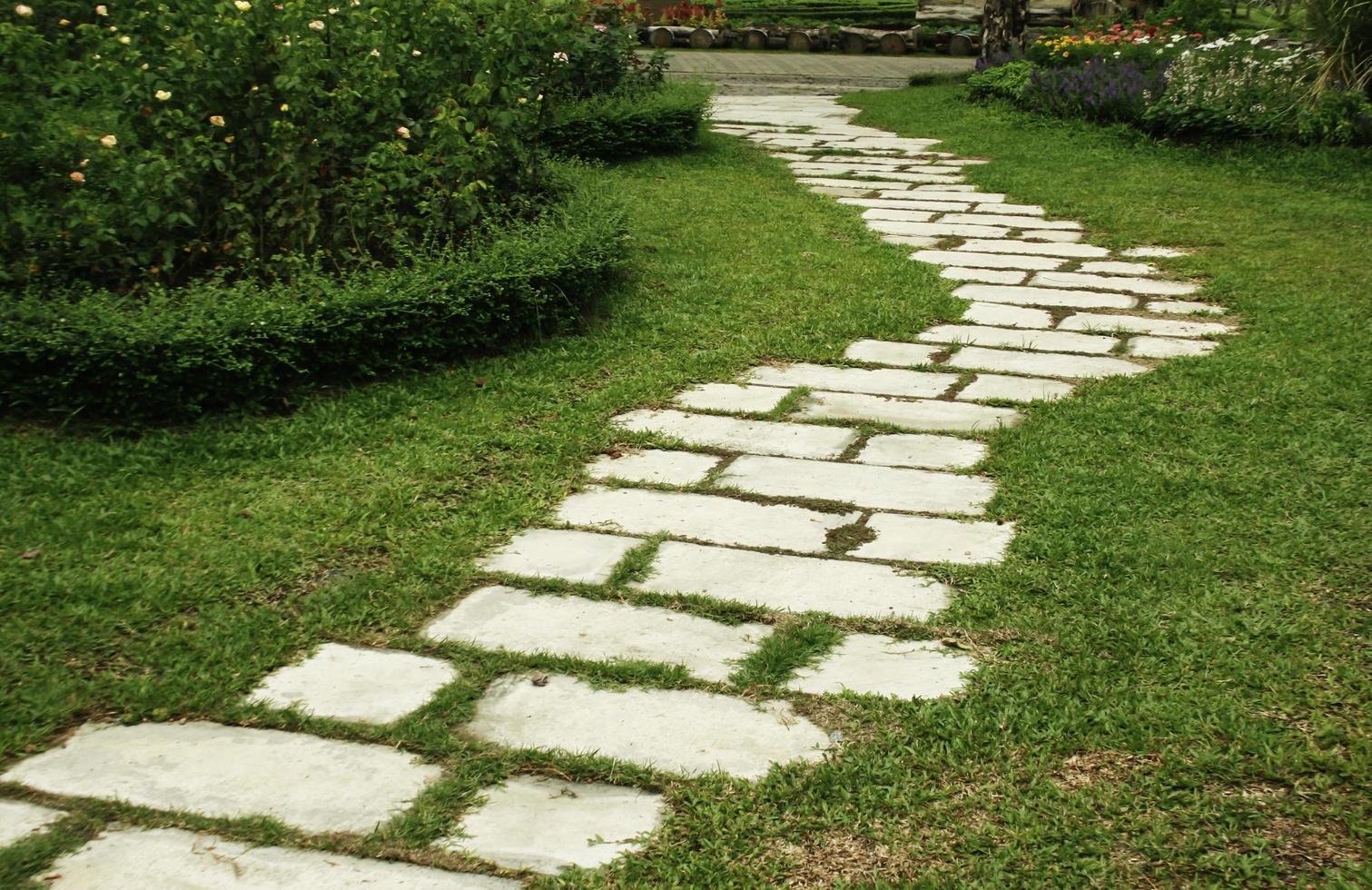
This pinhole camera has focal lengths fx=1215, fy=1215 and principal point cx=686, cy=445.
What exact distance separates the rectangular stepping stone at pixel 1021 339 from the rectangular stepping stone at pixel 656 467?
5.25ft

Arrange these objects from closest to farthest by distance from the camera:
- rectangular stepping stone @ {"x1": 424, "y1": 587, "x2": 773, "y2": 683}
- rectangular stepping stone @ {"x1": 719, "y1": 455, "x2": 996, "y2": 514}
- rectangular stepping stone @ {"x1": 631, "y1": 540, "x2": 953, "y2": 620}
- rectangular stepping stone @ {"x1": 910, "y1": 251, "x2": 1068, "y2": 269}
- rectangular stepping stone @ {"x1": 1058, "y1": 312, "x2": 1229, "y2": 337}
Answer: rectangular stepping stone @ {"x1": 424, "y1": 587, "x2": 773, "y2": 683} < rectangular stepping stone @ {"x1": 631, "y1": 540, "x2": 953, "y2": 620} < rectangular stepping stone @ {"x1": 719, "y1": 455, "x2": 996, "y2": 514} < rectangular stepping stone @ {"x1": 1058, "y1": 312, "x2": 1229, "y2": 337} < rectangular stepping stone @ {"x1": 910, "y1": 251, "x2": 1068, "y2": 269}

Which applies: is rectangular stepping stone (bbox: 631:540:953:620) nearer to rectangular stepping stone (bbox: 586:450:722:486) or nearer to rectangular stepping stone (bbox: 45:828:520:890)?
rectangular stepping stone (bbox: 586:450:722:486)

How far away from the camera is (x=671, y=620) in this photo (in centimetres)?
288

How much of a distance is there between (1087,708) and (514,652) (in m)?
1.23

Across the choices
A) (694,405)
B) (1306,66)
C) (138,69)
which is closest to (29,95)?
(138,69)

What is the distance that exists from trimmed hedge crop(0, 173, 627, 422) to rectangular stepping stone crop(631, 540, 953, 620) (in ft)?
5.58

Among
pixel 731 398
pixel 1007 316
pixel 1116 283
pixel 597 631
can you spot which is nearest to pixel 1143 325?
pixel 1007 316

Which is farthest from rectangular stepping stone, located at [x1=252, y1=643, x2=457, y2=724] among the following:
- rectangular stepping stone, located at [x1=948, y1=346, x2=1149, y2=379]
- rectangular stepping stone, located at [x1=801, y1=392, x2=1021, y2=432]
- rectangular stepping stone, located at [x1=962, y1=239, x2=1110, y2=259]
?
rectangular stepping stone, located at [x1=962, y1=239, x2=1110, y2=259]

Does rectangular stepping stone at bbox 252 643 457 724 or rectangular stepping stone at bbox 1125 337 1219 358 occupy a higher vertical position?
rectangular stepping stone at bbox 1125 337 1219 358

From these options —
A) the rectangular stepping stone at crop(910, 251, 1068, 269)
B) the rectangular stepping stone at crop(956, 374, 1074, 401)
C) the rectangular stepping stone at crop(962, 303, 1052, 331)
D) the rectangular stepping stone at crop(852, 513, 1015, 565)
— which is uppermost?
the rectangular stepping stone at crop(910, 251, 1068, 269)

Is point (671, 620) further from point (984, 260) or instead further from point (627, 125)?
point (627, 125)

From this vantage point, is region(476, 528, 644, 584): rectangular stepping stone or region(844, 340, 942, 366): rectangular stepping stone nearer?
region(476, 528, 644, 584): rectangular stepping stone

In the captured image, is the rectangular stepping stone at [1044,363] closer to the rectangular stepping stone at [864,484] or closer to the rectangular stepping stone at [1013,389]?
the rectangular stepping stone at [1013,389]

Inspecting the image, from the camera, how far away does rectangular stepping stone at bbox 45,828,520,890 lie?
2.02 m
